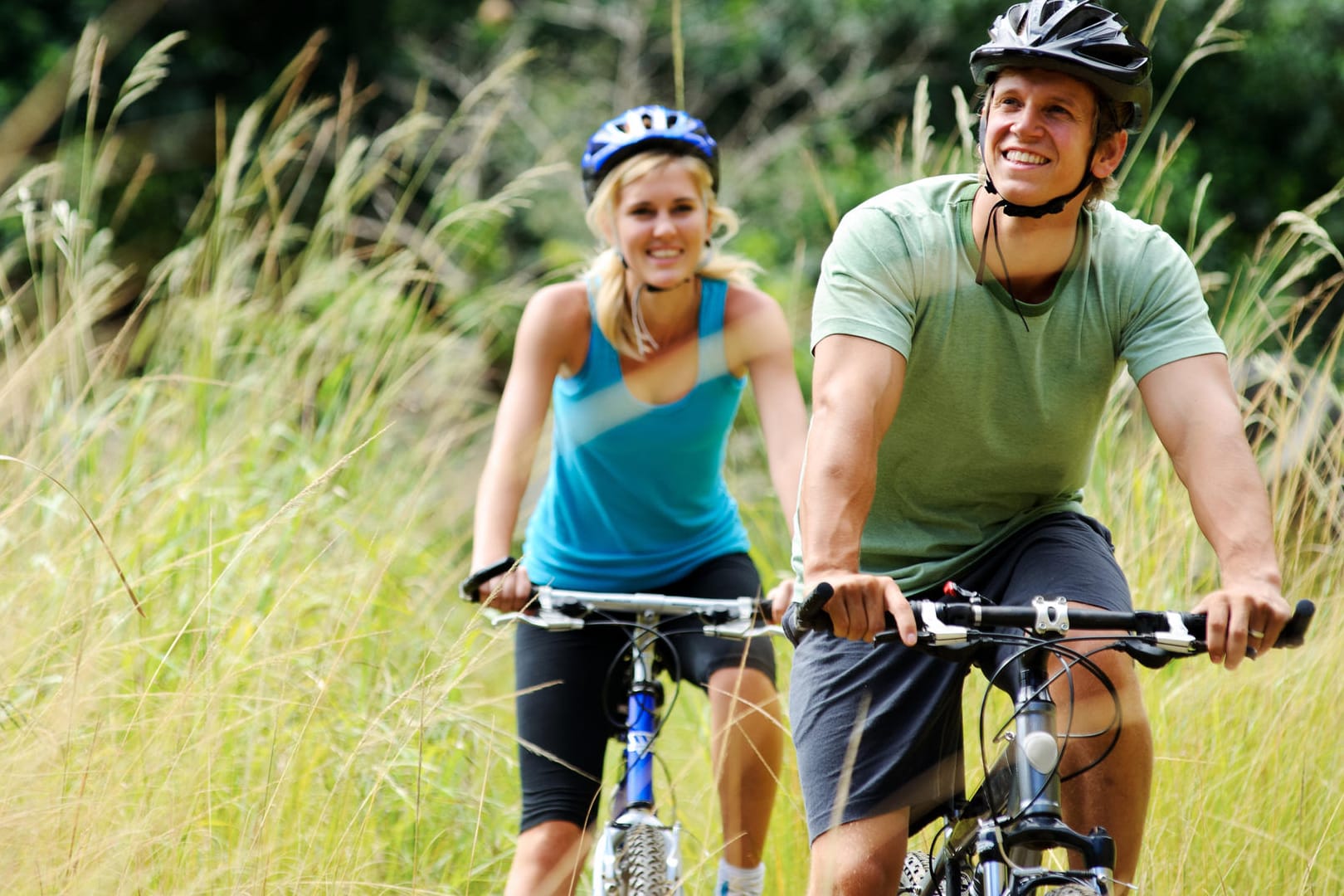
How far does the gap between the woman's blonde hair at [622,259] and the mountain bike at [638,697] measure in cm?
68

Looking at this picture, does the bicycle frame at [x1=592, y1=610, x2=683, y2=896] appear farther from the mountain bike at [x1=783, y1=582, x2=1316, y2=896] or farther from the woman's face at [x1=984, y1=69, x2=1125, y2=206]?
the woman's face at [x1=984, y1=69, x2=1125, y2=206]

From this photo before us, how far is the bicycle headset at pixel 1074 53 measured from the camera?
2.49 meters

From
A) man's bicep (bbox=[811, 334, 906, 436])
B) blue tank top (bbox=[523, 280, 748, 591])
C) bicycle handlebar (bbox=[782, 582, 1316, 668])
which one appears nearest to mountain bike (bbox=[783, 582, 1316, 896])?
bicycle handlebar (bbox=[782, 582, 1316, 668])

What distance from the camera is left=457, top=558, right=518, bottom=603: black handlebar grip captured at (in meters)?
3.00

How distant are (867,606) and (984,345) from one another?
69 cm

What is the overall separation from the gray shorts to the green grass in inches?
12.9

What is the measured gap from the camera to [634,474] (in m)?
3.58

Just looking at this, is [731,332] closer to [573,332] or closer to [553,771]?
[573,332]

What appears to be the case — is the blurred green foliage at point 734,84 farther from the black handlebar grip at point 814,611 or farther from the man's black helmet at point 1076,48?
the black handlebar grip at point 814,611

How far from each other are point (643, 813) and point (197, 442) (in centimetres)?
214

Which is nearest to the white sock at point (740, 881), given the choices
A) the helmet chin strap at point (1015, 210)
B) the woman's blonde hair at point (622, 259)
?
the woman's blonde hair at point (622, 259)

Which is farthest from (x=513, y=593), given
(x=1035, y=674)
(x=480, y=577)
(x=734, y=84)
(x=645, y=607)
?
(x=734, y=84)

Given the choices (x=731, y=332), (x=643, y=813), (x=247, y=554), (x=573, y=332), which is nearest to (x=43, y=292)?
(x=247, y=554)

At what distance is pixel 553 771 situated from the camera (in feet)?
10.7
